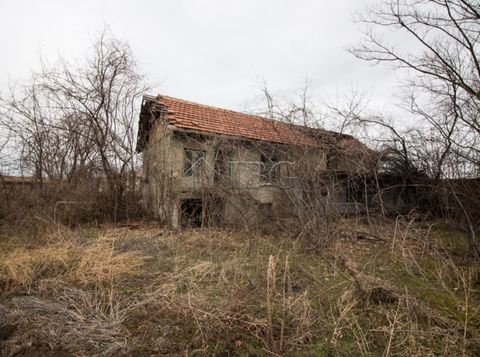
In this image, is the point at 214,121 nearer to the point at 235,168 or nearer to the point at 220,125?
the point at 220,125

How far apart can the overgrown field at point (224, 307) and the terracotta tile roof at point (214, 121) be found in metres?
5.24

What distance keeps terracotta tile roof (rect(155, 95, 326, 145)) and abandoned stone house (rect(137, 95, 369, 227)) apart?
4 centimetres

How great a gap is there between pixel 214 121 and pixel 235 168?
13.7ft

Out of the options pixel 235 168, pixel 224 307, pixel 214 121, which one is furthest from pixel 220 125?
pixel 224 307

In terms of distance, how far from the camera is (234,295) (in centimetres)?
334

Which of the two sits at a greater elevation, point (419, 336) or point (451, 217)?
point (451, 217)

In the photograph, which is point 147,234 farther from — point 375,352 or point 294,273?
point 375,352

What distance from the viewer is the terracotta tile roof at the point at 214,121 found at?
10.5 m

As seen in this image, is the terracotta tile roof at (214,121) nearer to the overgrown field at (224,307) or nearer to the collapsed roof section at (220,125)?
the collapsed roof section at (220,125)

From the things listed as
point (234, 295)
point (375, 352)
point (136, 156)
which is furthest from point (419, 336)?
point (136, 156)

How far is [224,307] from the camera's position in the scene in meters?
3.03

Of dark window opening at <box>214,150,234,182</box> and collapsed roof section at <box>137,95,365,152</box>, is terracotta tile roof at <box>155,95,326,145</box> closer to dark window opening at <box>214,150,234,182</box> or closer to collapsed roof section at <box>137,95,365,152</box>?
collapsed roof section at <box>137,95,365,152</box>

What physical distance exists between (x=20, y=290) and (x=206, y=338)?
291cm

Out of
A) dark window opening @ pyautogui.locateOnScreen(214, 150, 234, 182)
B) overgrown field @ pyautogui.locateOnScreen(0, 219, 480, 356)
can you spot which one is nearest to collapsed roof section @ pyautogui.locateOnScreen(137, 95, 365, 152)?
dark window opening @ pyautogui.locateOnScreen(214, 150, 234, 182)
